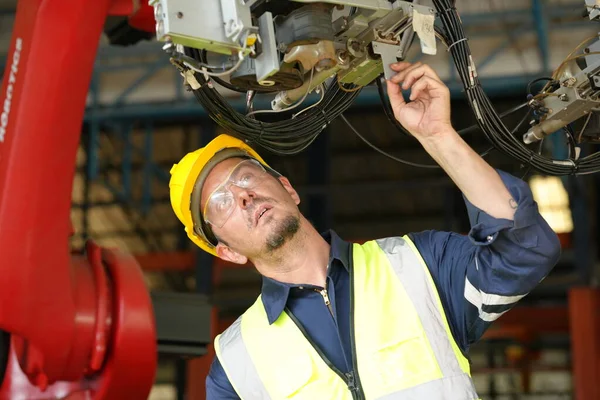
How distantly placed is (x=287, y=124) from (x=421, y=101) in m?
0.69

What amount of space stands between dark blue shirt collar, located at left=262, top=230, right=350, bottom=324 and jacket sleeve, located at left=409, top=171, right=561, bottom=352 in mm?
259

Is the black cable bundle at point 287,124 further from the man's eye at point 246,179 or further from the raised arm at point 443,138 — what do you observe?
the raised arm at point 443,138

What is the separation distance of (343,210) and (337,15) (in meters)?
17.6

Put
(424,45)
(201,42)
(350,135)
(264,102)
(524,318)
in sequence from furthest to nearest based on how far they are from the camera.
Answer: (350,135), (524,318), (264,102), (424,45), (201,42)

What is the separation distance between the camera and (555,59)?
11.6 m

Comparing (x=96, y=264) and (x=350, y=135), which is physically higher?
(x=350, y=135)

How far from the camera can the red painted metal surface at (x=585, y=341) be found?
11.0 m

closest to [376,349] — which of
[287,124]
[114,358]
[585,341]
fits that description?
[287,124]

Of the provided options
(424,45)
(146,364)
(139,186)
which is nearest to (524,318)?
(139,186)

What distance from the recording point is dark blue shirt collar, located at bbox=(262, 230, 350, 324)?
2904mm

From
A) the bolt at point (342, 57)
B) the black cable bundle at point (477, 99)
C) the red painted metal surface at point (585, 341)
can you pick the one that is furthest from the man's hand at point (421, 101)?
the red painted metal surface at point (585, 341)

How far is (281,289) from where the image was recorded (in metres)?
2.95

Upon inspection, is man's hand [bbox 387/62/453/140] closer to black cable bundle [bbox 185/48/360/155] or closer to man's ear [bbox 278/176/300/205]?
black cable bundle [bbox 185/48/360/155]

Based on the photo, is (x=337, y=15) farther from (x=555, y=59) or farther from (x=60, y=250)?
(x=555, y=59)
